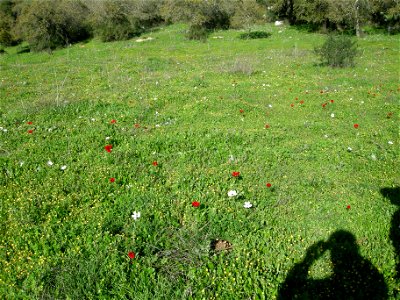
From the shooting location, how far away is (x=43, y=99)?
Result: 11.8m

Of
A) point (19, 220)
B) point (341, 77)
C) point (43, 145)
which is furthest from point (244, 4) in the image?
point (19, 220)

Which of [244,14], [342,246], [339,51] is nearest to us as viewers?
[342,246]

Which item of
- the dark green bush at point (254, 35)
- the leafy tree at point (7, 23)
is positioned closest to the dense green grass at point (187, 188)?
the dark green bush at point (254, 35)

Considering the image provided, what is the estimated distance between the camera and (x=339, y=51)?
16625 mm

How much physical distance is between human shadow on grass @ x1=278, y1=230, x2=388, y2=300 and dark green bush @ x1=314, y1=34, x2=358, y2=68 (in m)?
14.6

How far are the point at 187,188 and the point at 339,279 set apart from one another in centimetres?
282

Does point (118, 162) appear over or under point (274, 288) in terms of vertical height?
over

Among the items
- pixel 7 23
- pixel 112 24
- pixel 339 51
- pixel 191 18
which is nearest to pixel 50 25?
pixel 112 24

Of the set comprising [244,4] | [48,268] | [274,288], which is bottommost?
[274,288]

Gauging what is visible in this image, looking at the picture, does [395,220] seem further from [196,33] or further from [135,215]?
[196,33]

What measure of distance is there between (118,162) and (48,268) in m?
2.90

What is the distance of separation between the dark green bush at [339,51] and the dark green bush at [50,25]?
30.0 metres

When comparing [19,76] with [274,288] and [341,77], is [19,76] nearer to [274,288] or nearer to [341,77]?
[341,77]

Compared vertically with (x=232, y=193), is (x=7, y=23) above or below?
above
